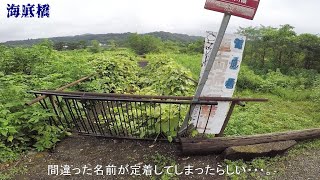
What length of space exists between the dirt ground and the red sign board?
2.62 meters

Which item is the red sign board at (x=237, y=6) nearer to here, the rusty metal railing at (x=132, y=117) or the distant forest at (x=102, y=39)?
the rusty metal railing at (x=132, y=117)

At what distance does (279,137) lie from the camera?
5.33m

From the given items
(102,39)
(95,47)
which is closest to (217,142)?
(95,47)

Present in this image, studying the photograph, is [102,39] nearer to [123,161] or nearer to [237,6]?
[123,161]

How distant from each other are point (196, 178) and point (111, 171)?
1.48 m

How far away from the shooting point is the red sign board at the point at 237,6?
4008mm

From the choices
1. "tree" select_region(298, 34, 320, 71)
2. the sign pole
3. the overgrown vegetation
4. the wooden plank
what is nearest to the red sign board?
the sign pole

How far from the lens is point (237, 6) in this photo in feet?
13.2

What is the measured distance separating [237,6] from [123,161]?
333 cm

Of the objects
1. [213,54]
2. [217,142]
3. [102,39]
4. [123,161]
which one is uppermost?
[213,54]

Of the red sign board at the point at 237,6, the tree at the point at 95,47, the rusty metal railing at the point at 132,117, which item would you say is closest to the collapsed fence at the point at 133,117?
the rusty metal railing at the point at 132,117

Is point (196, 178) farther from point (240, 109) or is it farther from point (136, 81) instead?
point (136, 81)

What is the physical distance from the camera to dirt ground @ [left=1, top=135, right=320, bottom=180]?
459cm

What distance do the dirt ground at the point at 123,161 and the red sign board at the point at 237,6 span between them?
262cm
